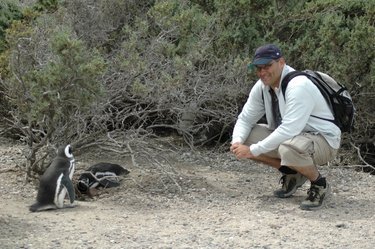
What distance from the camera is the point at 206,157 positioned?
346 inches

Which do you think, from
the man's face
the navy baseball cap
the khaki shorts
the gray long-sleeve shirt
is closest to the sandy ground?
the khaki shorts

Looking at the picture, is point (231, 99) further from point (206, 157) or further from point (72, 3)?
point (72, 3)

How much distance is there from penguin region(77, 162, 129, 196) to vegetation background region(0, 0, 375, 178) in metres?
0.26

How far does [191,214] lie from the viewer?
6.18 meters

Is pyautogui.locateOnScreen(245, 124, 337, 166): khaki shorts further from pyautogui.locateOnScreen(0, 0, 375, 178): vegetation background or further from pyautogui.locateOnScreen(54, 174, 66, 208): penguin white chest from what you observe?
pyautogui.locateOnScreen(54, 174, 66, 208): penguin white chest

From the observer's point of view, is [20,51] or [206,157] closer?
[20,51]

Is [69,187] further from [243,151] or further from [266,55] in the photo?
[266,55]

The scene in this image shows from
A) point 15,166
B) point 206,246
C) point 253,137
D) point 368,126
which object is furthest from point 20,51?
point 368,126

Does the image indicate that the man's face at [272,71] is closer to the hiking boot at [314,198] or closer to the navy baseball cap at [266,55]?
the navy baseball cap at [266,55]

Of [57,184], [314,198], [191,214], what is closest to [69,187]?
[57,184]

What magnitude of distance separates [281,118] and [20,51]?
2.65 metres

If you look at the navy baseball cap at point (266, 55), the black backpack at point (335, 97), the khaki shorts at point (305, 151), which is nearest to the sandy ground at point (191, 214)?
the khaki shorts at point (305, 151)

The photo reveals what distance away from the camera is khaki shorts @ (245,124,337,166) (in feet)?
20.1

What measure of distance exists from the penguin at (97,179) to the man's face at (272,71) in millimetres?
1913
